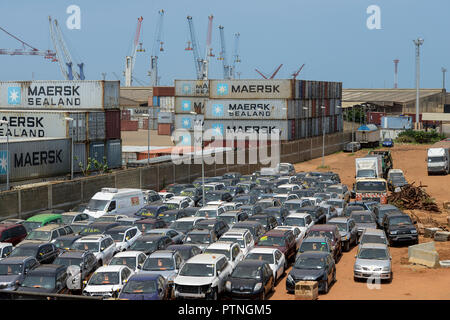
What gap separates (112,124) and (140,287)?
39.8 meters

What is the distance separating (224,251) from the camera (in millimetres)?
23312

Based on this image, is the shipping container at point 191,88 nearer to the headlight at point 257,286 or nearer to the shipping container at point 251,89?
the shipping container at point 251,89

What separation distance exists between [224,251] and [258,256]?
128 centimetres

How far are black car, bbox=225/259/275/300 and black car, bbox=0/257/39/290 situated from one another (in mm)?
6916

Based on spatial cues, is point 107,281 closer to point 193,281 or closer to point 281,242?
point 193,281

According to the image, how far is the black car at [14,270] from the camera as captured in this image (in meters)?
21.0

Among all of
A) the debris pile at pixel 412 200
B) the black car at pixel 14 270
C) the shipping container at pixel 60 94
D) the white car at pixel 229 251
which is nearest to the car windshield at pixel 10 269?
the black car at pixel 14 270

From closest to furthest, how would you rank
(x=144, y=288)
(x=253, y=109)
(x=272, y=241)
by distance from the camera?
(x=144, y=288), (x=272, y=241), (x=253, y=109)

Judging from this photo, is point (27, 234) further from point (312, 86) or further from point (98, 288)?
point (312, 86)

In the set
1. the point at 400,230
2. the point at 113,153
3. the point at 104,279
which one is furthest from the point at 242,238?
the point at 113,153

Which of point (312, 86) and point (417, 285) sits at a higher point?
point (312, 86)

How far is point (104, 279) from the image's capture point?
67.9 feet
